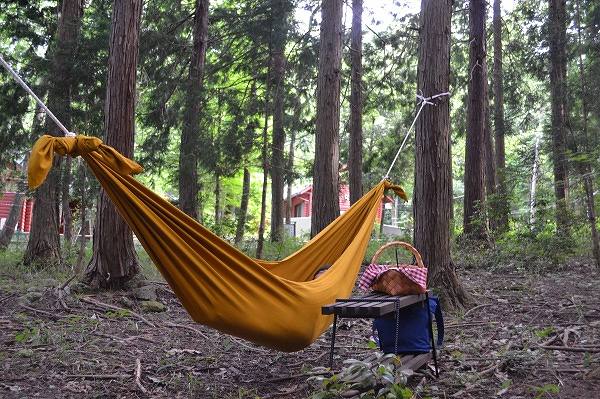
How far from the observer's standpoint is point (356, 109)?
1016 cm

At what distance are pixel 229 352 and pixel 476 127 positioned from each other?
6.02 metres

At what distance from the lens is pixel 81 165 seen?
20.0 ft

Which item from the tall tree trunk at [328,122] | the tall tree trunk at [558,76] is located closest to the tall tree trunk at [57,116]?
the tall tree trunk at [328,122]

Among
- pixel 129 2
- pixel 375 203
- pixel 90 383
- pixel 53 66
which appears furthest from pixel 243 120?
pixel 90 383

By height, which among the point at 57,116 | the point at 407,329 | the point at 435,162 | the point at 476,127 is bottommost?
the point at 407,329

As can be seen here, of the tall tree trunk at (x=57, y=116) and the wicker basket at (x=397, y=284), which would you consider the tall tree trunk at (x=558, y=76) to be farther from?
the tall tree trunk at (x=57, y=116)

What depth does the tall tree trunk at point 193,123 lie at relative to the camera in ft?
26.0

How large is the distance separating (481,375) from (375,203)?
145 centimetres

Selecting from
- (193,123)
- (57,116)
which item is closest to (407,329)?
(57,116)

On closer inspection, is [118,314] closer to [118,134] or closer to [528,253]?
[118,134]

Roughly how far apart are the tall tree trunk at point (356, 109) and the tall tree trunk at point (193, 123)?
293cm

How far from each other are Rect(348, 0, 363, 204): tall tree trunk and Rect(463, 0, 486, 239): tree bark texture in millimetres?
2138

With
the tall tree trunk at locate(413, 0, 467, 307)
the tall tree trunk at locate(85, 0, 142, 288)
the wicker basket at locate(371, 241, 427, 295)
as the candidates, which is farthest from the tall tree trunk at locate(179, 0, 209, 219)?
the wicker basket at locate(371, 241, 427, 295)

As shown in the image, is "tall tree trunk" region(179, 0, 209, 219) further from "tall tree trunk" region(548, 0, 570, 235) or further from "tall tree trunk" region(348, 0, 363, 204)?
"tall tree trunk" region(548, 0, 570, 235)
